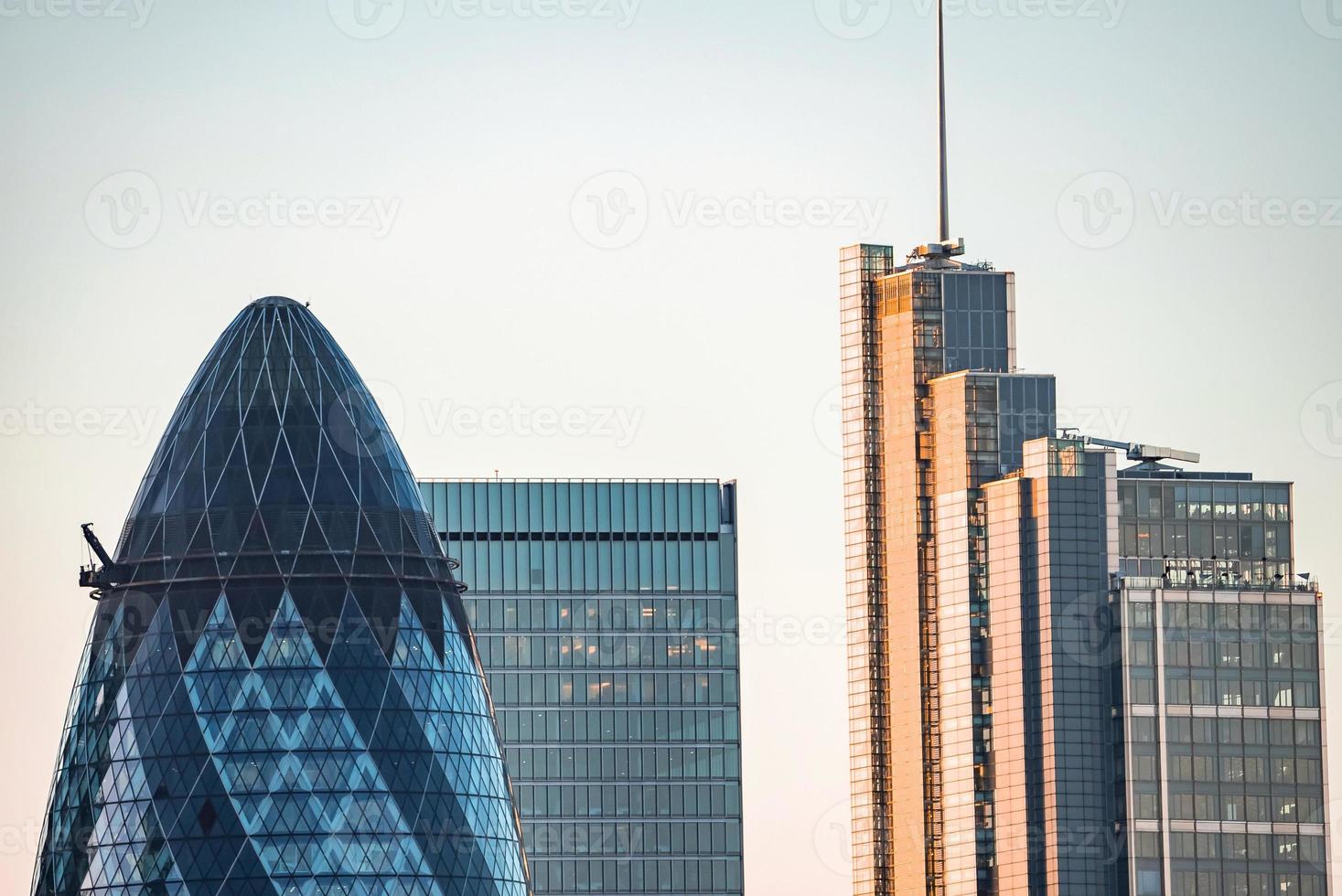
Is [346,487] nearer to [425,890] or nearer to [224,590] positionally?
[224,590]

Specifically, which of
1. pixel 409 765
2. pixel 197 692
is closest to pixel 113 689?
pixel 197 692

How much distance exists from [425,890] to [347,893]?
4805 millimetres

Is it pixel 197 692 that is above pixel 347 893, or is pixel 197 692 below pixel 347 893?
above

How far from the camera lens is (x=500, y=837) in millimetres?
198875

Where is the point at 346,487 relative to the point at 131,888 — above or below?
above

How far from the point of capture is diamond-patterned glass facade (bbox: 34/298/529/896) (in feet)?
628

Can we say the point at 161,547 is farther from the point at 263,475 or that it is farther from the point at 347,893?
the point at 347,893

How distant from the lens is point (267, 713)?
193000 mm

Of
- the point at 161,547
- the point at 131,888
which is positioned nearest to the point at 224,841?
the point at 131,888

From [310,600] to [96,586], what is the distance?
554 inches

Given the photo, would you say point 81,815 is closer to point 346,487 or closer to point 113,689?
point 113,689

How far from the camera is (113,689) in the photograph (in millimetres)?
195750

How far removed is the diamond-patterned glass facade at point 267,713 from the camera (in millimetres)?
191500

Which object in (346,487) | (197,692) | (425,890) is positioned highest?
(346,487)
